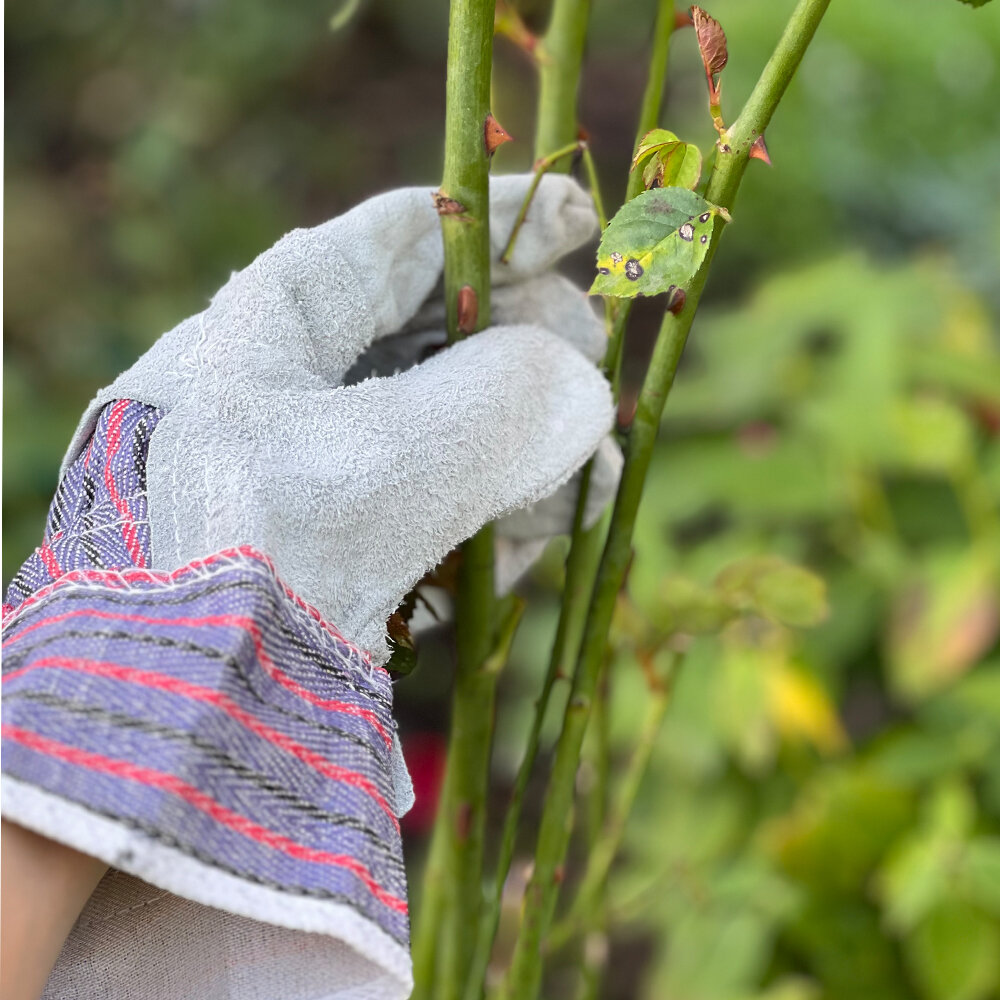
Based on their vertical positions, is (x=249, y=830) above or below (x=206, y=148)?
above

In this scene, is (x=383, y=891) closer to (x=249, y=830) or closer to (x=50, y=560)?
(x=249, y=830)

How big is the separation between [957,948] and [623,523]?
0.72 metres

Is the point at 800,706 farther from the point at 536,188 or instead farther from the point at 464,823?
the point at 536,188

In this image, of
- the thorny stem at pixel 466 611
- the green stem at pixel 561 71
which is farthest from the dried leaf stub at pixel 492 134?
the green stem at pixel 561 71

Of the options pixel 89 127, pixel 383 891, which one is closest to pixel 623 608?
pixel 383 891

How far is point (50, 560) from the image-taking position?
1.06 feet

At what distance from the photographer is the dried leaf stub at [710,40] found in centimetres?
33

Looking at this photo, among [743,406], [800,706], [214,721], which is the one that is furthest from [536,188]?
[743,406]

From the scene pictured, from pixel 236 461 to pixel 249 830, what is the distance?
0.33ft

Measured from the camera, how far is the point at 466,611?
41 centimetres

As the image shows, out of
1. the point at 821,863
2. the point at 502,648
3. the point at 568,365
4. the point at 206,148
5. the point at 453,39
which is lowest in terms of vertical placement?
the point at 821,863

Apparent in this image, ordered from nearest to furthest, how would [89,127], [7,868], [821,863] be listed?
1. [7,868]
2. [821,863]
3. [89,127]

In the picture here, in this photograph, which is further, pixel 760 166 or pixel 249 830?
pixel 760 166

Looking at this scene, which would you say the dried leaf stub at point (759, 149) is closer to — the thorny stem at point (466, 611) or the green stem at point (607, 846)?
the thorny stem at point (466, 611)
